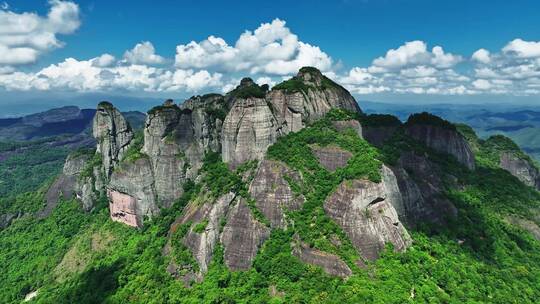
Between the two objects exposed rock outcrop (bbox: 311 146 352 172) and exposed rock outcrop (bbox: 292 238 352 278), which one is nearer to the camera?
exposed rock outcrop (bbox: 292 238 352 278)

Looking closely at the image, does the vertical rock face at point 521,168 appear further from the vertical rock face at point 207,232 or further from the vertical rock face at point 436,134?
the vertical rock face at point 207,232

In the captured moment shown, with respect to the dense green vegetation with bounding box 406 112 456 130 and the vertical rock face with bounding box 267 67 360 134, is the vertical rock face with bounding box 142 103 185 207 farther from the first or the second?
the dense green vegetation with bounding box 406 112 456 130

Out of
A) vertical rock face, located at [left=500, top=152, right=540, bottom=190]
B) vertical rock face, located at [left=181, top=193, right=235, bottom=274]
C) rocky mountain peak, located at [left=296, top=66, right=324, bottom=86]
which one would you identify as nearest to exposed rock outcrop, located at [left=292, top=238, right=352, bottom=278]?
vertical rock face, located at [left=181, top=193, right=235, bottom=274]

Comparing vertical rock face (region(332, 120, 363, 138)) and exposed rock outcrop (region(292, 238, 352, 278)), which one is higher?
vertical rock face (region(332, 120, 363, 138))

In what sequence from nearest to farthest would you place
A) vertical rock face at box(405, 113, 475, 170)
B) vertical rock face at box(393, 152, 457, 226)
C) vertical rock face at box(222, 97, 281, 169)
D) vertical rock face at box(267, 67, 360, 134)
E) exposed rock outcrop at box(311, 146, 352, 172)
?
exposed rock outcrop at box(311, 146, 352, 172)
vertical rock face at box(393, 152, 457, 226)
vertical rock face at box(222, 97, 281, 169)
vertical rock face at box(267, 67, 360, 134)
vertical rock face at box(405, 113, 475, 170)

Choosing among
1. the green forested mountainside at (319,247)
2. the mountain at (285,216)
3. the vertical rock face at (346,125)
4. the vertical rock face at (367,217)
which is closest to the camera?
the green forested mountainside at (319,247)

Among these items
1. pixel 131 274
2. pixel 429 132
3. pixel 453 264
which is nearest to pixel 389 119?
pixel 429 132

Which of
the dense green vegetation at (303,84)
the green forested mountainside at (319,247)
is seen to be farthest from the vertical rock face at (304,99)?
the green forested mountainside at (319,247)
